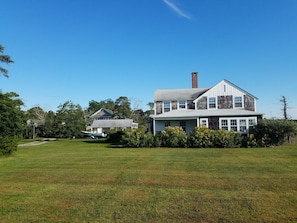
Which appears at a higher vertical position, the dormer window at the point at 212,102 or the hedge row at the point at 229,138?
the dormer window at the point at 212,102

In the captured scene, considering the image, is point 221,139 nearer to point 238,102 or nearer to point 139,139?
point 139,139

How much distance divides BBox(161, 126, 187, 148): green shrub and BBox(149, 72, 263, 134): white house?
5263mm

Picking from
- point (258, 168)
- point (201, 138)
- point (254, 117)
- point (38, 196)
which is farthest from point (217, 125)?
point (38, 196)

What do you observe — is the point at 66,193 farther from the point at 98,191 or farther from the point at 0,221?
the point at 0,221

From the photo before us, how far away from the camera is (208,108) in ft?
87.3

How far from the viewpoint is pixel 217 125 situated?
79.5 ft

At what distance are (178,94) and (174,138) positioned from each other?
11.2 metres

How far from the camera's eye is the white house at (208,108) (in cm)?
2399

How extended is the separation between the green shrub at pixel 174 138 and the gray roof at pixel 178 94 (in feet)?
30.3

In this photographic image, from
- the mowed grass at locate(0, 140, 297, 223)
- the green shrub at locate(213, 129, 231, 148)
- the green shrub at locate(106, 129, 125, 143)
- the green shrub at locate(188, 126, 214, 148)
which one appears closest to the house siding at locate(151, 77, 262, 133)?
the green shrub at locate(106, 129, 125, 143)

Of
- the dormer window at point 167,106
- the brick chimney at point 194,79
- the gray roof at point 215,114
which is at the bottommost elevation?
the gray roof at point 215,114

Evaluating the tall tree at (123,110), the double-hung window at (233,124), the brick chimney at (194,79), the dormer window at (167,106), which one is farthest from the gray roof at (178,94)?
the tall tree at (123,110)

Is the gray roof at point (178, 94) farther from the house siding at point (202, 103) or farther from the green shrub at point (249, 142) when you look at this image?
the green shrub at point (249, 142)

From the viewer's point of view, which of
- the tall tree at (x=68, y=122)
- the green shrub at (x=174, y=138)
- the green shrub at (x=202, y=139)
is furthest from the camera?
the tall tree at (x=68, y=122)
